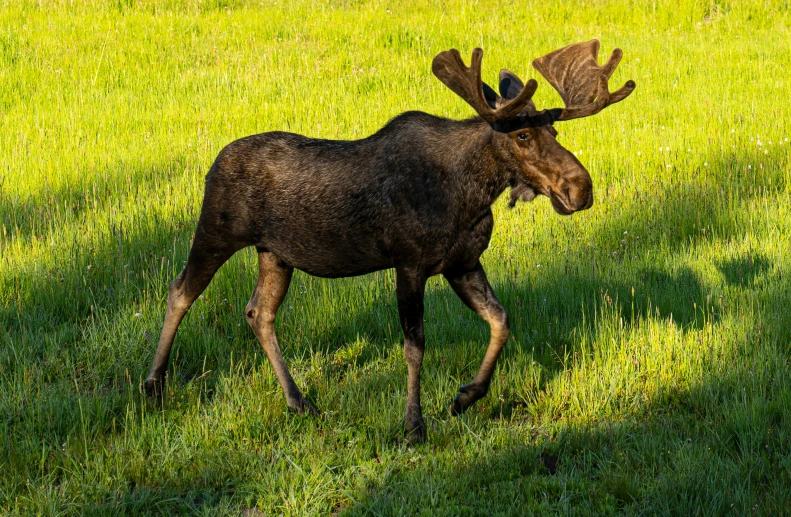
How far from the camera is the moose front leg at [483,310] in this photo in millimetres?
5531

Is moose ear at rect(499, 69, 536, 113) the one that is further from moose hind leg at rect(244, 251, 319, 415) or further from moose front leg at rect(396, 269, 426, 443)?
moose hind leg at rect(244, 251, 319, 415)

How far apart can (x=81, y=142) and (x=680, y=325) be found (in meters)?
6.87

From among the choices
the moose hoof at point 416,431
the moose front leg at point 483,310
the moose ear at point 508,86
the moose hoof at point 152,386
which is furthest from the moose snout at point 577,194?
the moose hoof at point 152,386

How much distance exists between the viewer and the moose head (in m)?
4.88

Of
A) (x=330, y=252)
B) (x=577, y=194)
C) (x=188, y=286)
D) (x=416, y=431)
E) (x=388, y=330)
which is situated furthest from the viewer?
(x=388, y=330)

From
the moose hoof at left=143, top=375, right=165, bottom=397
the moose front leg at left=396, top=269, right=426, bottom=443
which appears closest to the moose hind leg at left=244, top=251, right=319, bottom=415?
the moose hoof at left=143, top=375, right=165, bottom=397

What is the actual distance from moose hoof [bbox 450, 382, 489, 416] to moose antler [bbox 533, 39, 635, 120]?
159 centimetres

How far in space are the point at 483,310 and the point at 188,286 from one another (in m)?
1.76

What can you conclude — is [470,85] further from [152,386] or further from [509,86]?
[152,386]

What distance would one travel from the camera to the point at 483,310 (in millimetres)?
5555

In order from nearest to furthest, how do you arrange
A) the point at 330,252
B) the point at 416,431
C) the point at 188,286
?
the point at 416,431, the point at 330,252, the point at 188,286

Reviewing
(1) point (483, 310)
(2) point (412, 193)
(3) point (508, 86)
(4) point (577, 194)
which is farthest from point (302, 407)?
(3) point (508, 86)

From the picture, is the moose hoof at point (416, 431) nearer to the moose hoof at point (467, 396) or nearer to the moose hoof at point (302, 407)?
the moose hoof at point (467, 396)

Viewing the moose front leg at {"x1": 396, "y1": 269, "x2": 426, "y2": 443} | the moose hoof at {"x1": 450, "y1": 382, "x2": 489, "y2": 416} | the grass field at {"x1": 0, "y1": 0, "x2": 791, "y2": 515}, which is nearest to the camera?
the grass field at {"x1": 0, "y1": 0, "x2": 791, "y2": 515}
